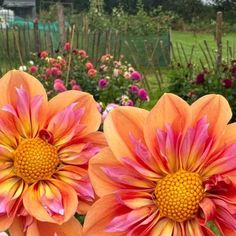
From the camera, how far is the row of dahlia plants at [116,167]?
62 cm

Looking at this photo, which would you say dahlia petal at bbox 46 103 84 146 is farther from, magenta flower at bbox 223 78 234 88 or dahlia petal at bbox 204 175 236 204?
magenta flower at bbox 223 78 234 88

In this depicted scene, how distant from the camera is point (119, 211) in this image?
65 cm

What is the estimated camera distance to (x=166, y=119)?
652 millimetres

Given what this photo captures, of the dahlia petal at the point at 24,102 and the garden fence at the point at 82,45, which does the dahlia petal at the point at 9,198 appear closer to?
the dahlia petal at the point at 24,102

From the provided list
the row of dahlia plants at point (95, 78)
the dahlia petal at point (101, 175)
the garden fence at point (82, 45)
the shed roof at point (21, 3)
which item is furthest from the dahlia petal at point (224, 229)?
the shed roof at point (21, 3)

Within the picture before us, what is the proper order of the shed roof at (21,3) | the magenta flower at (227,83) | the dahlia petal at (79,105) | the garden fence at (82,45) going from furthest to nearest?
the shed roof at (21,3)
the garden fence at (82,45)
the magenta flower at (227,83)
the dahlia petal at (79,105)

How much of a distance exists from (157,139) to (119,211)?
0.08 metres

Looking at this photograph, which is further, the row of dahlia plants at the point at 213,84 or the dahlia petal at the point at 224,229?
the row of dahlia plants at the point at 213,84

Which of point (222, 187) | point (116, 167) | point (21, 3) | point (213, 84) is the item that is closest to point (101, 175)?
point (116, 167)

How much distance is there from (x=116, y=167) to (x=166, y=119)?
0.07 metres

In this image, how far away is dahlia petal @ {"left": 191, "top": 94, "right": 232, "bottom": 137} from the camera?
2.13 ft

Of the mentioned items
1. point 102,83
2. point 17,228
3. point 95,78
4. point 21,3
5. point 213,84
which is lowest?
point 21,3

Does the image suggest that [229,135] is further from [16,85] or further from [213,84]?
[213,84]

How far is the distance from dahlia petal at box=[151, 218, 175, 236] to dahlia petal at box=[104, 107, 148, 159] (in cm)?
8
